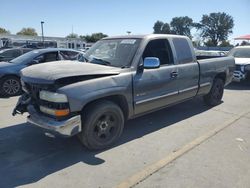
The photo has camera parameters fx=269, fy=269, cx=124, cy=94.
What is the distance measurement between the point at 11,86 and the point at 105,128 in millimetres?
5332

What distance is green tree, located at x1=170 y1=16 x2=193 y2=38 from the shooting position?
103756mm

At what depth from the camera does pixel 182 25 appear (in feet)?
341

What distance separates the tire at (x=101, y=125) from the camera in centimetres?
411

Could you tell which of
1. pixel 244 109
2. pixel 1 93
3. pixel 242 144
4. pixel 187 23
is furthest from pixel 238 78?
pixel 187 23

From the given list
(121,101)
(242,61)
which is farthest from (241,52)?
(121,101)

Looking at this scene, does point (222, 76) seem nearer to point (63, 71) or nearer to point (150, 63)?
point (150, 63)

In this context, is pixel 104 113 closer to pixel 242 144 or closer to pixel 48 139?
pixel 48 139

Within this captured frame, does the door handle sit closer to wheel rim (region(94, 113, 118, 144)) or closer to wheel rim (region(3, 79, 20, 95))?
wheel rim (region(94, 113, 118, 144))

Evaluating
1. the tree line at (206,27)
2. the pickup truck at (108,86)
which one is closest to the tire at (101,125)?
the pickup truck at (108,86)

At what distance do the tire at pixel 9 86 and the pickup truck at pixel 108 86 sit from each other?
4.07m

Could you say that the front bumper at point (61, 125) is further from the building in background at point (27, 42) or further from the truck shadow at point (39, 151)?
the building in background at point (27, 42)

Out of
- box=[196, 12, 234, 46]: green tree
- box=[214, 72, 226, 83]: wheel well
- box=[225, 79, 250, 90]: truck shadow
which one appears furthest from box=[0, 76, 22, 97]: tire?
box=[196, 12, 234, 46]: green tree

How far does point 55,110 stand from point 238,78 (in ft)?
28.9

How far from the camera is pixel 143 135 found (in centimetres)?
514
